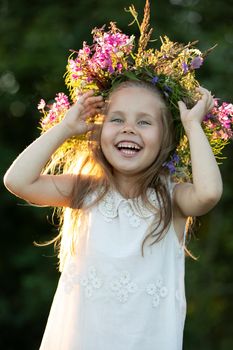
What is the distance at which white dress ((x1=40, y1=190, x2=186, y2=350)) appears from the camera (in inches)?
136

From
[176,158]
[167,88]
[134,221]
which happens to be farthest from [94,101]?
[134,221]

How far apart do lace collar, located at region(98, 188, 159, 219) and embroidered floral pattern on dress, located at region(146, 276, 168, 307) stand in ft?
0.92

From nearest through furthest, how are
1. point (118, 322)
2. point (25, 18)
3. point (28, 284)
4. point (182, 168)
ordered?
point (118, 322)
point (182, 168)
point (28, 284)
point (25, 18)

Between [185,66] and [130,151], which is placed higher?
[185,66]

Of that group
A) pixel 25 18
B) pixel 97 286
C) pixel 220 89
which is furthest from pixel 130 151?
pixel 25 18

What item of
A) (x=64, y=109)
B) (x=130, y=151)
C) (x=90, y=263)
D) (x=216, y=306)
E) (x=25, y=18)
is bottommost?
(x=90, y=263)

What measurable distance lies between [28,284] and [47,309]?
0.96ft

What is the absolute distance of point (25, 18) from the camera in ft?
26.8

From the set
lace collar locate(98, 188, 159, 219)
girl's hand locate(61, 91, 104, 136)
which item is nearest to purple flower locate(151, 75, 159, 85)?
girl's hand locate(61, 91, 104, 136)

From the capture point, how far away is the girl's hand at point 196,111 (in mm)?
3510

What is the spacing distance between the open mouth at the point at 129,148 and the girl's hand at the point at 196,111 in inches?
8.6

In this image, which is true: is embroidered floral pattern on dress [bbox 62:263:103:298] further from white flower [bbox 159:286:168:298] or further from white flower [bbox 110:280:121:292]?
white flower [bbox 159:286:168:298]

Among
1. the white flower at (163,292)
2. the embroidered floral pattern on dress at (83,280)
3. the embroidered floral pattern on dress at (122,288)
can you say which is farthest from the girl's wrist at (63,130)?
the white flower at (163,292)

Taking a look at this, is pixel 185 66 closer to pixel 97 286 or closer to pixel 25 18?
pixel 97 286
